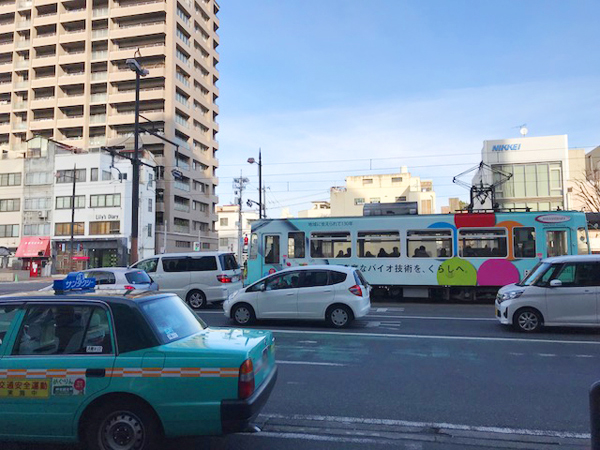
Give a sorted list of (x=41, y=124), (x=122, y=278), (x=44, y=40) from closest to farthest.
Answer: (x=122, y=278) < (x=41, y=124) < (x=44, y=40)

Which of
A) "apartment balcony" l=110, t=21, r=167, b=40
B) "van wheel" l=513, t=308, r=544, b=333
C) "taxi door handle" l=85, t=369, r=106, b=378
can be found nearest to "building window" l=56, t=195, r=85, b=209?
"apartment balcony" l=110, t=21, r=167, b=40

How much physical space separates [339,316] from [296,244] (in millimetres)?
7518

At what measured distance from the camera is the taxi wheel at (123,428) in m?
3.80

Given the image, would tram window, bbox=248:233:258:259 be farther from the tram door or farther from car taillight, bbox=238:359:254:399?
car taillight, bbox=238:359:254:399

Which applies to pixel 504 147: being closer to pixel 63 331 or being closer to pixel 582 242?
pixel 582 242

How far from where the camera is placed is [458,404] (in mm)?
5633

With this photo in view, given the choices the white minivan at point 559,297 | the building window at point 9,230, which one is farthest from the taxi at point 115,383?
the building window at point 9,230

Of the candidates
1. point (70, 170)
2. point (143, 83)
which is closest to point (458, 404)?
point (70, 170)

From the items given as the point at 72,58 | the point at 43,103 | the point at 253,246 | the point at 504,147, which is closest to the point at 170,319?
the point at 253,246

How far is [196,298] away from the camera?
15.8 m

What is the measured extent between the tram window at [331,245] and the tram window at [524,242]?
603 centimetres

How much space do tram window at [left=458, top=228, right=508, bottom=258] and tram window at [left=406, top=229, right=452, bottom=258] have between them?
461mm

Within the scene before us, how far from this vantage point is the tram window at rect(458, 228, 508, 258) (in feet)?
55.1

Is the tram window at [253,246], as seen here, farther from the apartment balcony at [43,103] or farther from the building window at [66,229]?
the apartment balcony at [43,103]
